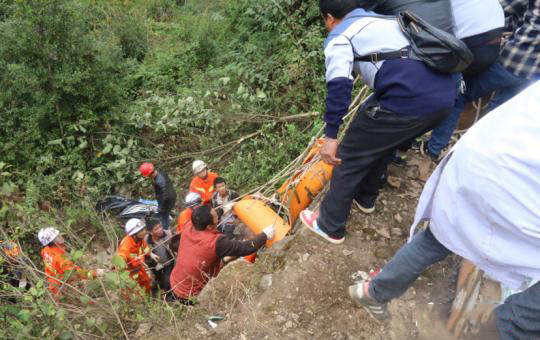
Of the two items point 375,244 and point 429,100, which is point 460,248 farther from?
point 375,244

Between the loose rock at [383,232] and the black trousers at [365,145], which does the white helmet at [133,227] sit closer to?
the black trousers at [365,145]

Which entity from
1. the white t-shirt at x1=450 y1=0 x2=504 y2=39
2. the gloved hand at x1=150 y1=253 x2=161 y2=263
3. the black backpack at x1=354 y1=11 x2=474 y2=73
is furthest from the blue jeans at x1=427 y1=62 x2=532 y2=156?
the gloved hand at x1=150 y1=253 x2=161 y2=263

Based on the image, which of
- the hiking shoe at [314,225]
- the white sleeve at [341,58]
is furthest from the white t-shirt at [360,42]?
the hiking shoe at [314,225]

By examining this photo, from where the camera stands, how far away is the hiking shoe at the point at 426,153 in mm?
3520

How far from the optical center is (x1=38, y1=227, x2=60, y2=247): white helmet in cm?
374

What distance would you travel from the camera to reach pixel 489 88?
113 inches

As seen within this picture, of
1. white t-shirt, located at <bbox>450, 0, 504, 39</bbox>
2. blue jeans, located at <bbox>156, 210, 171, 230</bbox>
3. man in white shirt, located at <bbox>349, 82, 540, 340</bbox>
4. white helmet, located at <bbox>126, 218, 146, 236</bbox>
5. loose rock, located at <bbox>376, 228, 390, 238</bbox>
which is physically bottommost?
blue jeans, located at <bbox>156, 210, 171, 230</bbox>

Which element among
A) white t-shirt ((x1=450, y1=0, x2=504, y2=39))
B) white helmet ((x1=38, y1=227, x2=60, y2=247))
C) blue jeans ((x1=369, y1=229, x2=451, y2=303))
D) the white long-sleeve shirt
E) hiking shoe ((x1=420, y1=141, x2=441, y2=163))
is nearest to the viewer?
the white long-sleeve shirt

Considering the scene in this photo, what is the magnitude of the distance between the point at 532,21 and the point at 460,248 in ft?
5.88

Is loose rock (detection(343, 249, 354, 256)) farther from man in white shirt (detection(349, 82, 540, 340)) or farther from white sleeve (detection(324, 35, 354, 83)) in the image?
white sleeve (detection(324, 35, 354, 83))

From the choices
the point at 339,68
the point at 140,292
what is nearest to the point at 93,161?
the point at 140,292

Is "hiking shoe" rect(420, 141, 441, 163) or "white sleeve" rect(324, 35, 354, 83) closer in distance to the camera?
"white sleeve" rect(324, 35, 354, 83)

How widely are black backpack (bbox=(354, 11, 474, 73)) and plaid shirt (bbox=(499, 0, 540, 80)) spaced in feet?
2.66

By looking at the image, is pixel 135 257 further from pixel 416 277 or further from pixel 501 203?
pixel 501 203
